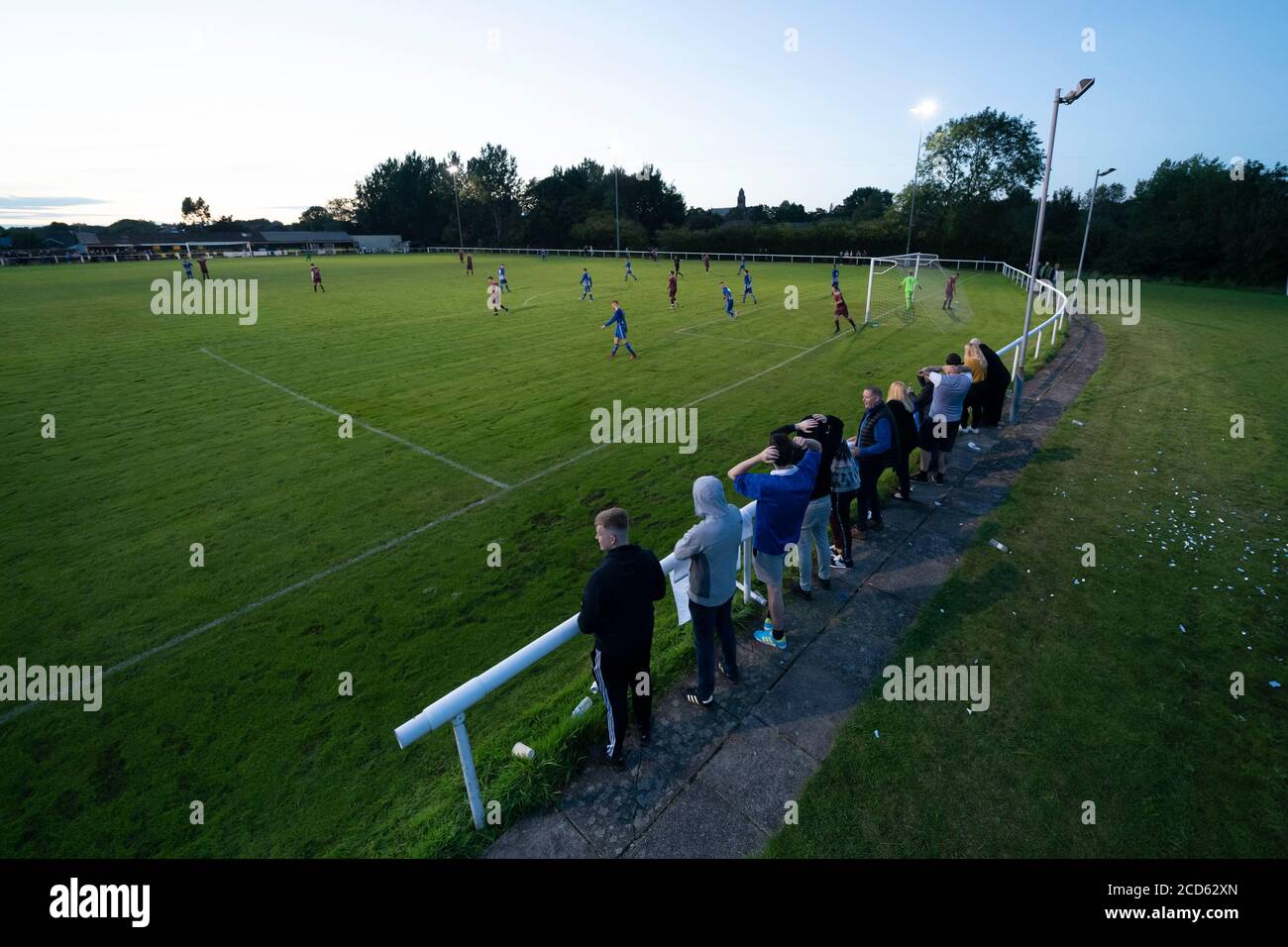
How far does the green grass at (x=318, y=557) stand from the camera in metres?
4.37

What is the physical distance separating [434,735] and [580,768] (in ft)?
5.18

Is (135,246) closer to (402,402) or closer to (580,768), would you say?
(402,402)

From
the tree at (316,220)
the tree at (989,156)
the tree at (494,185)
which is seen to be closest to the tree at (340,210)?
the tree at (316,220)

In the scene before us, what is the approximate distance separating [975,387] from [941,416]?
2.40m

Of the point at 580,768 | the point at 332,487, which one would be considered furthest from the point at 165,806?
the point at 332,487

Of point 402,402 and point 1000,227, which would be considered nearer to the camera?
point 402,402

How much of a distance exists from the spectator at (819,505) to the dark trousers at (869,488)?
41.5 inches

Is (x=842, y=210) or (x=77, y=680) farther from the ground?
(x=842, y=210)

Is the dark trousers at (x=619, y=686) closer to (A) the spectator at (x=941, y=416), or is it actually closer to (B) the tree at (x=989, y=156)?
(A) the spectator at (x=941, y=416)

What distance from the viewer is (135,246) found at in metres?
87.8

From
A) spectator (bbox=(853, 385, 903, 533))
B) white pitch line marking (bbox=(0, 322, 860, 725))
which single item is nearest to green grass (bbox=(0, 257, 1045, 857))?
white pitch line marking (bbox=(0, 322, 860, 725))

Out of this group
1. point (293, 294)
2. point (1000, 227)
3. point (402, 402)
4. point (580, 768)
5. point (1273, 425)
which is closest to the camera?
point (580, 768)

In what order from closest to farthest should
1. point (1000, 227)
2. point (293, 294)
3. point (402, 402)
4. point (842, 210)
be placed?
1. point (402, 402)
2. point (293, 294)
3. point (1000, 227)
4. point (842, 210)
